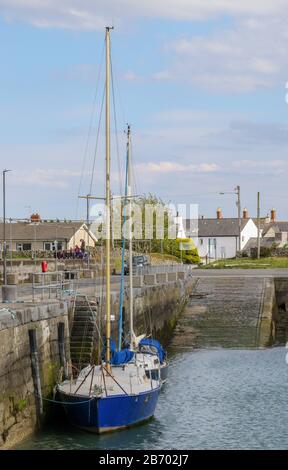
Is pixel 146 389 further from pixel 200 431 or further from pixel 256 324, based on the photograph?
pixel 256 324

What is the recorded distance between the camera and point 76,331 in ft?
103

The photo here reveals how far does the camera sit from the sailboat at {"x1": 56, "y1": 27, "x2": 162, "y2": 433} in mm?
25469

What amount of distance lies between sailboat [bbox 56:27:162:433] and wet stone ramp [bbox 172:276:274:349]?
17471mm

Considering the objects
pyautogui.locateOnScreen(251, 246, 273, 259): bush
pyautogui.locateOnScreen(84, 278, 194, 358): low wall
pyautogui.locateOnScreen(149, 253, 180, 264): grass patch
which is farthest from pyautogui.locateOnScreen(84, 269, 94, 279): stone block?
pyautogui.locateOnScreen(251, 246, 273, 259): bush

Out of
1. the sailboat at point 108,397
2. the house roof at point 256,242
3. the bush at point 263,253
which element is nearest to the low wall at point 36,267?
the sailboat at point 108,397

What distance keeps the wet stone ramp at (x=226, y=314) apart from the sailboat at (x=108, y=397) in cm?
1747

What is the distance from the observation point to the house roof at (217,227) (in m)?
120

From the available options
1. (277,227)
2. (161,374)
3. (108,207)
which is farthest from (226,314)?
(277,227)

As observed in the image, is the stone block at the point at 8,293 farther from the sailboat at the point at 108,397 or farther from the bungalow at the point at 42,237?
the bungalow at the point at 42,237

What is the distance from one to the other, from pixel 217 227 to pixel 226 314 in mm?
69434

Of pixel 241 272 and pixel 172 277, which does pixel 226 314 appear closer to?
pixel 172 277

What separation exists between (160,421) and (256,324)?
22.0m

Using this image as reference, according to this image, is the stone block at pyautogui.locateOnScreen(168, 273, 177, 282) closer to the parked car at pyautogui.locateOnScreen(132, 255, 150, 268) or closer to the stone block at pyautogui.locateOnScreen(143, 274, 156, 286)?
the stone block at pyautogui.locateOnScreen(143, 274, 156, 286)

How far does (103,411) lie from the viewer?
83.5 ft
